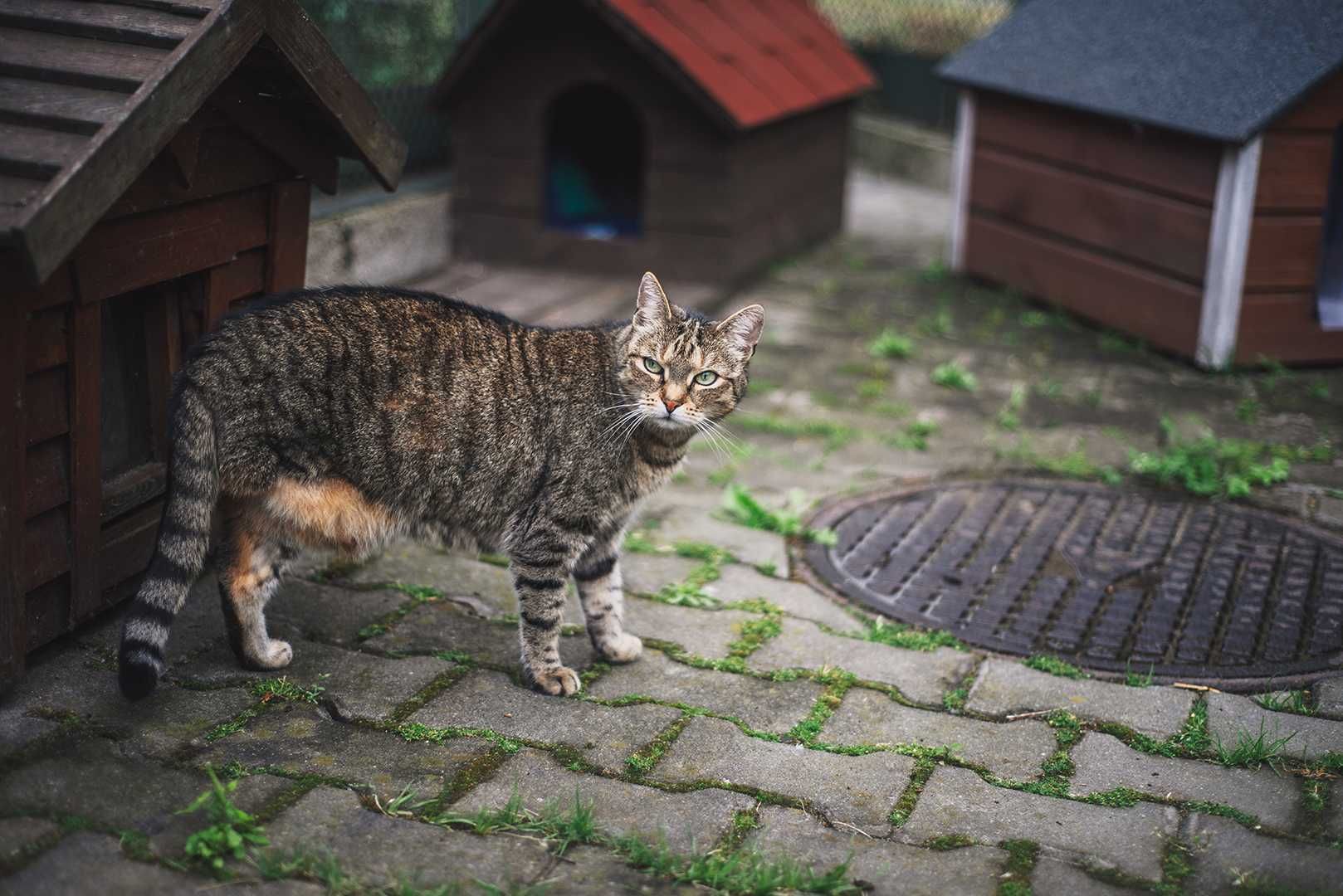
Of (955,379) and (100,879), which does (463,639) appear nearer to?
(100,879)

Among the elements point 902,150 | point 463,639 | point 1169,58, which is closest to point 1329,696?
point 463,639

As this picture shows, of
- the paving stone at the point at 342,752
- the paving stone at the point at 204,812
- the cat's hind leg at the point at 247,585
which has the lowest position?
the paving stone at the point at 342,752

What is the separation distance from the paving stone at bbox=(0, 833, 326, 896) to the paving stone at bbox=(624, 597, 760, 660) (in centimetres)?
156

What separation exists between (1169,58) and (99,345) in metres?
5.66

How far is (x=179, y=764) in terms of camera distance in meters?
3.06

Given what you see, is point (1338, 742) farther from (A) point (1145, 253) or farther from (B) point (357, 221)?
(B) point (357, 221)

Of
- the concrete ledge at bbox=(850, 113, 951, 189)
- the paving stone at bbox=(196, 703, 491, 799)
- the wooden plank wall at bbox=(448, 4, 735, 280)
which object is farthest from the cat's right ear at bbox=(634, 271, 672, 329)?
the concrete ledge at bbox=(850, 113, 951, 189)

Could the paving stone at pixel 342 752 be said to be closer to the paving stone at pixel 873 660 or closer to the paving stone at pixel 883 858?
the paving stone at pixel 883 858

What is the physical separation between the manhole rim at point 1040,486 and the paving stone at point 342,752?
1553 mm

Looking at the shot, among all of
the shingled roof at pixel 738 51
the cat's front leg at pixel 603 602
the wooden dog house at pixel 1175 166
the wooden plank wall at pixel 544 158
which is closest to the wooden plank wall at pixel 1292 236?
the wooden dog house at pixel 1175 166

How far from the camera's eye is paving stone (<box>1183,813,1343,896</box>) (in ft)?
9.14

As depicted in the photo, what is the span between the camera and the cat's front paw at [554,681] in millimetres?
3627

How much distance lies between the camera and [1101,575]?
14.8 ft

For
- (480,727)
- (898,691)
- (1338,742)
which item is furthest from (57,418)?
(1338,742)
